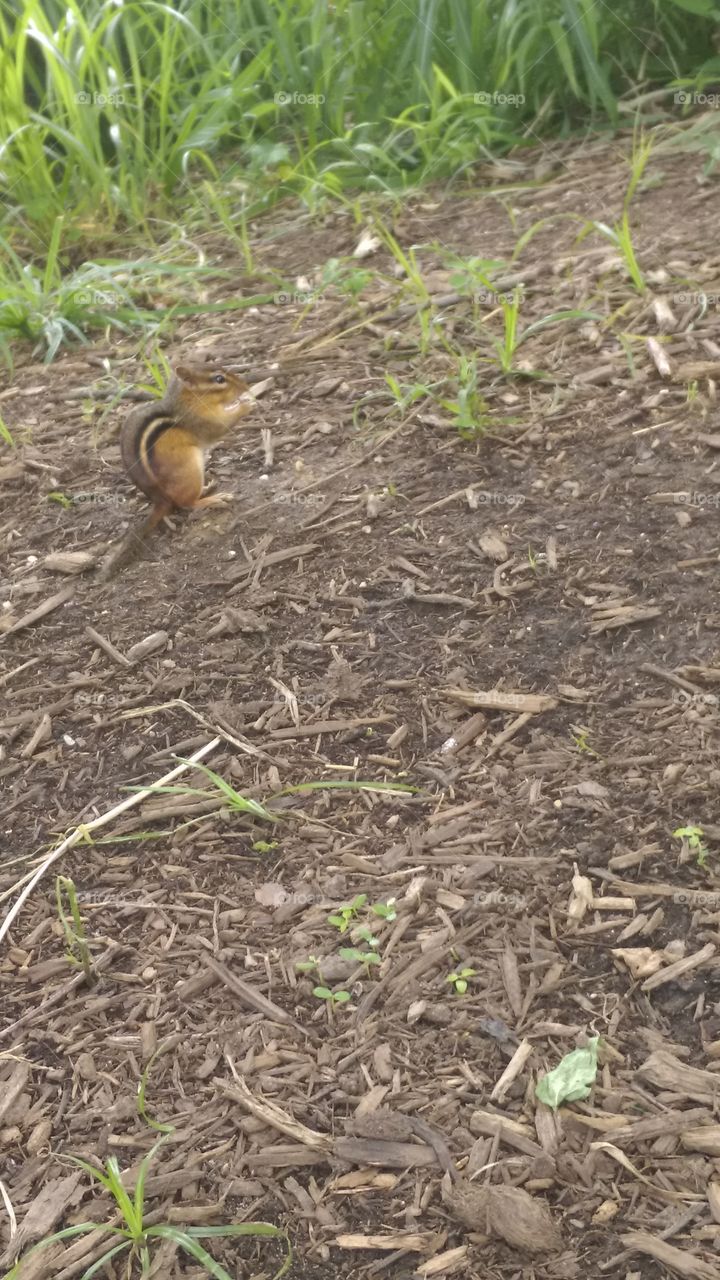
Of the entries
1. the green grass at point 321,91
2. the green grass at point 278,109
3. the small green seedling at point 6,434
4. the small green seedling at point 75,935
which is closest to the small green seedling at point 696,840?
the small green seedling at point 75,935

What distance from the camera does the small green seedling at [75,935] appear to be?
2584mm

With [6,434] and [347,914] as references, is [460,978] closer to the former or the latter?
[347,914]

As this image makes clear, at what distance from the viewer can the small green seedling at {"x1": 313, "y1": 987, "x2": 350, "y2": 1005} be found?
2443 millimetres

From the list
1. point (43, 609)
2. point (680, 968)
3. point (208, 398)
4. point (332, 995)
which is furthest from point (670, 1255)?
point (208, 398)

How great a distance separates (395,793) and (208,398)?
63.8 inches

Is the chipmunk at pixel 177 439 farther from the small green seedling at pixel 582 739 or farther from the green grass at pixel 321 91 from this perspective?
the green grass at pixel 321 91

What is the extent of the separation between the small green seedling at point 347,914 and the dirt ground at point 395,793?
3 centimetres

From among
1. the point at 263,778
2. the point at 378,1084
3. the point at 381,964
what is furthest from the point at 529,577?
the point at 378,1084

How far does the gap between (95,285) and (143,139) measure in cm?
106

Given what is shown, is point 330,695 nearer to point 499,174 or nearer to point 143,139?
point 499,174

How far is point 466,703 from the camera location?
303 centimetres

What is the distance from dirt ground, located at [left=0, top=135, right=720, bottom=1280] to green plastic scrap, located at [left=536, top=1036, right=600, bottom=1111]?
1.0 inches

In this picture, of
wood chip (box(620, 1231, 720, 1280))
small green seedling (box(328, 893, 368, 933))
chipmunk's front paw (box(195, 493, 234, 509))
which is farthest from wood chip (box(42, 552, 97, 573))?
wood chip (box(620, 1231, 720, 1280))

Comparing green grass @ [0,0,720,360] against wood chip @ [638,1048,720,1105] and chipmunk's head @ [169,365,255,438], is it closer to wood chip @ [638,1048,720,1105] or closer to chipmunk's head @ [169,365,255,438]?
chipmunk's head @ [169,365,255,438]
